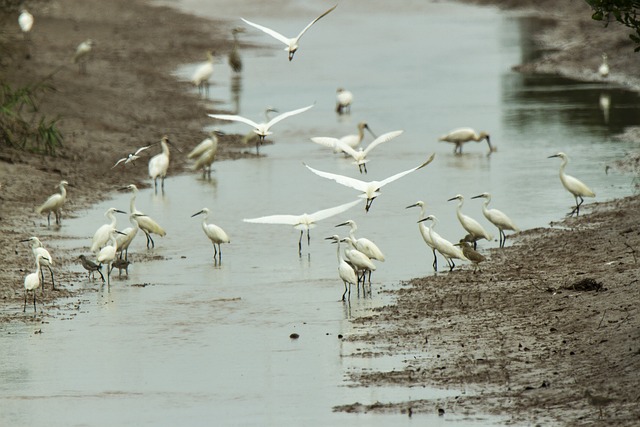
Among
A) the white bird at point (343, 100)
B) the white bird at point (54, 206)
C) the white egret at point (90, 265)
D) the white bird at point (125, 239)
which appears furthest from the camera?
the white bird at point (343, 100)

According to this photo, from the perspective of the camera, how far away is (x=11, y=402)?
10.3 m

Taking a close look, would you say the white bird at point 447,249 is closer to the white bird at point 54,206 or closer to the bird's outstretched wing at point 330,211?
the bird's outstretched wing at point 330,211

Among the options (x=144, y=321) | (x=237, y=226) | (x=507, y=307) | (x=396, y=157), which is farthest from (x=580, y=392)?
(x=396, y=157)

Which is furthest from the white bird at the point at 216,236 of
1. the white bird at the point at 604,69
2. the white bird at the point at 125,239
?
the white bird at the point at 604,69

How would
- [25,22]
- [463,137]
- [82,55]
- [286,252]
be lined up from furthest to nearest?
[25,22] → [82,55] → [463,137] → [286,252]

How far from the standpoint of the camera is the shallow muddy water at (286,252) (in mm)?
10305

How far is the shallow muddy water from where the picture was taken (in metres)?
10.3

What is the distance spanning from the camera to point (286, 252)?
1616 cm

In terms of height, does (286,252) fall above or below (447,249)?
above

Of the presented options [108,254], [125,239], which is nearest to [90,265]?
[108,254]

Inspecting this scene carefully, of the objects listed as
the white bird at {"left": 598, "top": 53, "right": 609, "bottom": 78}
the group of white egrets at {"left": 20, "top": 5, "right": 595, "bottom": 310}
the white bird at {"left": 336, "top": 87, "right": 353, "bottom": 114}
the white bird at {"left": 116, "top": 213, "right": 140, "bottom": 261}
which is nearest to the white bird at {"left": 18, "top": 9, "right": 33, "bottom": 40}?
the white bird at {"left": 336, "top": 87, "right": 353, "bottom": 114}

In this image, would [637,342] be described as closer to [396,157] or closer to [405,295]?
[405,295]

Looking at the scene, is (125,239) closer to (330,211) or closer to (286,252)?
(286,252)

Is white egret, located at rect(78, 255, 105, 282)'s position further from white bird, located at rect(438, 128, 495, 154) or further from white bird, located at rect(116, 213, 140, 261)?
white bird, located at rect(438, 128, 495, 154)
